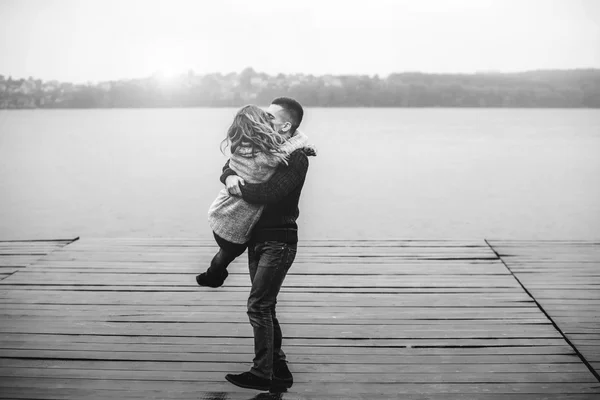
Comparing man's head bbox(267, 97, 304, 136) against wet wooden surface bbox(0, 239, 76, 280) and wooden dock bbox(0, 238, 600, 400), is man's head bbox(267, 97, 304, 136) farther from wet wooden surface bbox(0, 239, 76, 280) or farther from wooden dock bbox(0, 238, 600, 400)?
wet wooden surface bbox(0, 239, 76, 280)

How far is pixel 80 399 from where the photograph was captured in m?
2.12

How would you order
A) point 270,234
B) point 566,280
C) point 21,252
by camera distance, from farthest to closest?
point 21,252
point 566,280
point 270,234

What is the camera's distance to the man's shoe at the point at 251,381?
206cm

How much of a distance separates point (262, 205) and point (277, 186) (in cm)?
10

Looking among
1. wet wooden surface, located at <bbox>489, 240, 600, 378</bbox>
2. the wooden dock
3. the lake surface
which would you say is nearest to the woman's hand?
the wooden dock

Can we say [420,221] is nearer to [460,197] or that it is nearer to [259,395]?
[460,197]

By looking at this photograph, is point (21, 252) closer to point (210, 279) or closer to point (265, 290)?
point (210, 279)

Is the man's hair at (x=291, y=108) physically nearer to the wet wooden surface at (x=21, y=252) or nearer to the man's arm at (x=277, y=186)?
the man's arm at (x=277, y=186)

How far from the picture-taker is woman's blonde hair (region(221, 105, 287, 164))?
186 cm

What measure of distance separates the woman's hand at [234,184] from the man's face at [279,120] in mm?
207

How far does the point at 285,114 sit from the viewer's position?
1.91m

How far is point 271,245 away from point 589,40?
49.1 metres

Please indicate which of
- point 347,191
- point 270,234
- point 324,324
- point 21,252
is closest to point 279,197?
point 270,234

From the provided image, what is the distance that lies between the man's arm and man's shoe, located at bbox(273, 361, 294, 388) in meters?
0.67
